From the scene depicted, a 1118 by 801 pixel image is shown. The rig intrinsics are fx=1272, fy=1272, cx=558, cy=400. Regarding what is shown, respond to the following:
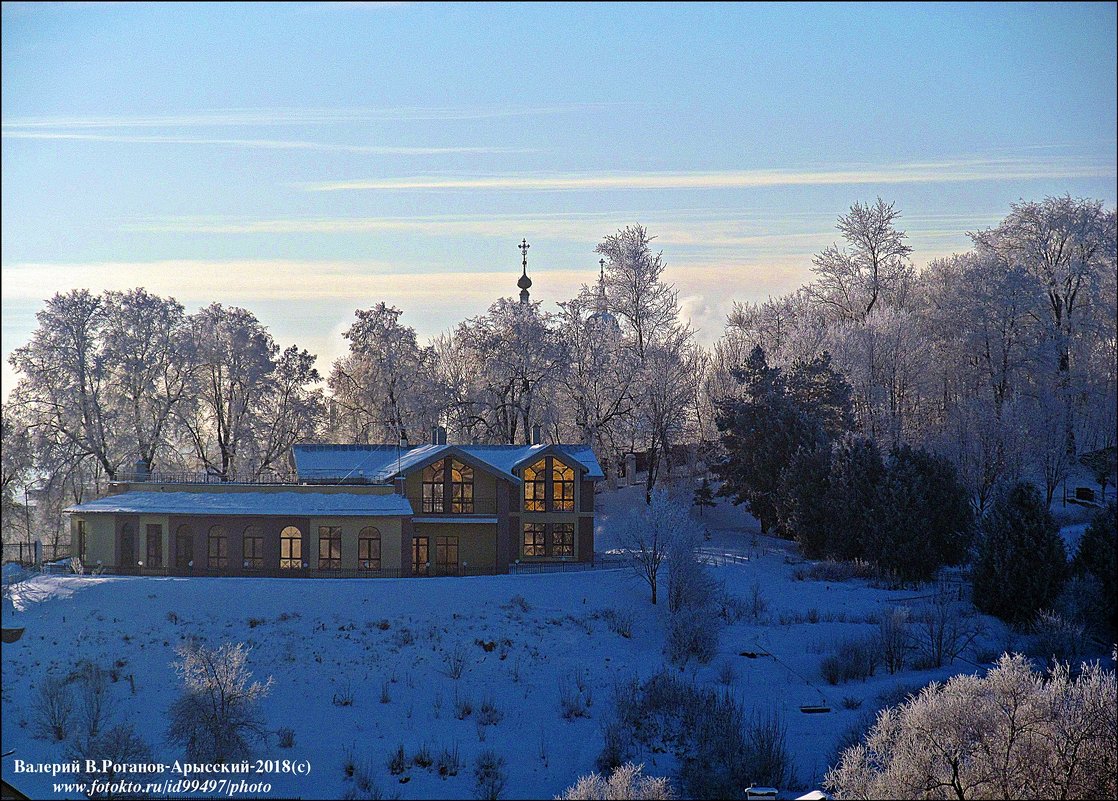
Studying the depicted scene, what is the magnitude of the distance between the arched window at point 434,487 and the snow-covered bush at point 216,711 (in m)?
13.5

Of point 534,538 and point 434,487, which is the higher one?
point 434,487

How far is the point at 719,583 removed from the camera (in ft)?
128

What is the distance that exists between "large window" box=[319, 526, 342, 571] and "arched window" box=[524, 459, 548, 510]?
698 cm

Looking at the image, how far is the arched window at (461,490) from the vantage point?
42.5 meters

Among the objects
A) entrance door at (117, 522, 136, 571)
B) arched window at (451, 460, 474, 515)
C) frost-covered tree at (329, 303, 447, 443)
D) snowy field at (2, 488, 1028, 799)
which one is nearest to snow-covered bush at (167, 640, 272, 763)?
snowy field at (2, 488, 1028, 799)

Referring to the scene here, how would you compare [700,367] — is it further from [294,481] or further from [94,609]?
[94,609]

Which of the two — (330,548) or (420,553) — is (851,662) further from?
(330,548)

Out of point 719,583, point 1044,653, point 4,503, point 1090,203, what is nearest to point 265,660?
point 4,503

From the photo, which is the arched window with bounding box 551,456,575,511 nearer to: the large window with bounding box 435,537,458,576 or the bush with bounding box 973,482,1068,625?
the large window with bounding box 435,537,458,576

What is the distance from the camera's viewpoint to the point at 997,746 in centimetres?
2441

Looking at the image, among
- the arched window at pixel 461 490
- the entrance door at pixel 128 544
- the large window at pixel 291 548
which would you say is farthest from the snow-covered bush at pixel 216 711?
the arched window at pixel 461 490

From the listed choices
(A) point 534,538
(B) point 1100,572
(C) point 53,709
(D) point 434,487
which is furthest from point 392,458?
(B) point 1100,572

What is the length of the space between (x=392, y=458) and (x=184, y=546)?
7.95 meters

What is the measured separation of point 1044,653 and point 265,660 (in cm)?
2060
